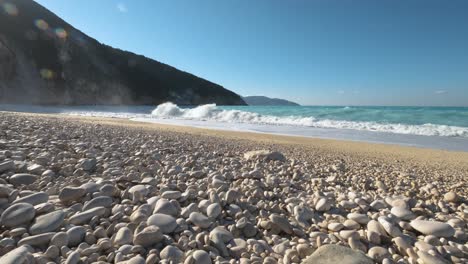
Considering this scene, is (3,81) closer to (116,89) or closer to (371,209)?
(116,89)

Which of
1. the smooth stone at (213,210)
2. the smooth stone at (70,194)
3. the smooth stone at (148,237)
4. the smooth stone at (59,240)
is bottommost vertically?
the smooth stone at (213,210)

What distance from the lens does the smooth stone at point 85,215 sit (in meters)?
1.72

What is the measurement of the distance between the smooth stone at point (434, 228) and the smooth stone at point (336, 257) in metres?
0.73

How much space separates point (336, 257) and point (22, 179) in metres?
2.75

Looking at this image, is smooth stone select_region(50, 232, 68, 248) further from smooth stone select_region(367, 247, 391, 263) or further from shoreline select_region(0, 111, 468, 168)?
shoreline select_region(0, 111, 468, 168)

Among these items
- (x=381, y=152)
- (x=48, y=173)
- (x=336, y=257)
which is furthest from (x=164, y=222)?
(x=381, y=152)

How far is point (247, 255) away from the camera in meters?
1.61

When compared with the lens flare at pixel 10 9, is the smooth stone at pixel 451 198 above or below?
below

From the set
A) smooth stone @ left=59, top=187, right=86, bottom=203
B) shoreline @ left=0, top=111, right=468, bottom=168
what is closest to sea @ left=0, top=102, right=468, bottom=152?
shoreline @ left=0, top=111, right=468, bottom=168

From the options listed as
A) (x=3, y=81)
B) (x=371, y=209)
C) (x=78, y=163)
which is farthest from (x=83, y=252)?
(x=3, y=81)

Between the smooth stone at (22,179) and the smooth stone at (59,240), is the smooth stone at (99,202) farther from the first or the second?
the smooth stone at (22,179)

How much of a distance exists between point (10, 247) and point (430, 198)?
383cm

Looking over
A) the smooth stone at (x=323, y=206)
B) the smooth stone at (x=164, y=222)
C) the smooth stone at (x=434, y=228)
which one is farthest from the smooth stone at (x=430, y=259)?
the smooth stone at (x=164, y=222)

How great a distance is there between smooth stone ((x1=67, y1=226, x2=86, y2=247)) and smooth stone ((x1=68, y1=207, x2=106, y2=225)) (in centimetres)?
13
